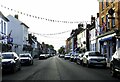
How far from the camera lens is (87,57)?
3016 cm

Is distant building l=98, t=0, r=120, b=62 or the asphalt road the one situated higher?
distant building l=98, t=0, r=120, b=62

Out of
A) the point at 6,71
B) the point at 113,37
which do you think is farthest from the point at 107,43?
the point at 6,71

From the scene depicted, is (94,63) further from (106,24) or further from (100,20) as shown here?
(100,20)

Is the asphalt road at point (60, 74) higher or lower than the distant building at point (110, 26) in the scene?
lower

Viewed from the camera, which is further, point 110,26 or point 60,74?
point 110,26

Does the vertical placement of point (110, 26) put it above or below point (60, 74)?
above

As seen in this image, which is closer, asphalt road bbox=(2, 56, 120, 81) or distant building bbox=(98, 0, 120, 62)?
asphalt road bbox=(2, 56, 120, 81)

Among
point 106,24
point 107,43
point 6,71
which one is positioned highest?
point 106,24

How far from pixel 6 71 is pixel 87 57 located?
11183 mm

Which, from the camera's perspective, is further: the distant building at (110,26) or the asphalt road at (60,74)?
the distant building at (110,26)

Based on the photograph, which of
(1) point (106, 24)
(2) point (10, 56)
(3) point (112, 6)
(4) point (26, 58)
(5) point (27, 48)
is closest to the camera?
(2) point (10, 56)

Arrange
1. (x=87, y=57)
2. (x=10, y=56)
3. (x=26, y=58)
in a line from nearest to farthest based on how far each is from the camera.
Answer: (x=10, y=56) < (x=87, y=57) < (x=26, y=58)

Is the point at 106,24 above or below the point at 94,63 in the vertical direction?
above

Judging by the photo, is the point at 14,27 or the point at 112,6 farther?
the point at 14,27
